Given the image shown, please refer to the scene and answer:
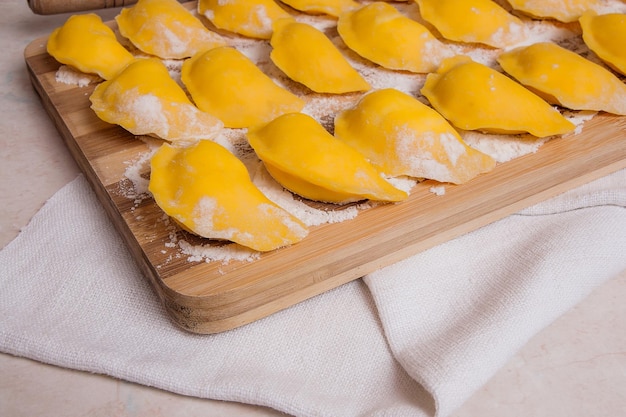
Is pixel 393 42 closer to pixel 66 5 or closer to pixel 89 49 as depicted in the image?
pixel 89 49

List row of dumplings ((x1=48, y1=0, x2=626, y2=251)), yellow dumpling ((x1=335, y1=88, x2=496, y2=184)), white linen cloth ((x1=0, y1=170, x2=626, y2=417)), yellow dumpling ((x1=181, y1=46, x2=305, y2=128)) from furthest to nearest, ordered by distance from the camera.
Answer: yellow dumpling ((x1=181, y1=46, x2=305, y2=128)) < yellow dumpling ((x1=335, y1=88, x2=496, y2=184)) < row of dumplings ((x1=48, y1=0, x2=626, y2=251)) < white linen cloth ((x1=0, y1=170, x2=626, y2=417))

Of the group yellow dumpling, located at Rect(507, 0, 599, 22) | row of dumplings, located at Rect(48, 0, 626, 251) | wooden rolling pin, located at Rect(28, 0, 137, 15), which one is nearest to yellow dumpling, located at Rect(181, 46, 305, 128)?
row of dumplings, located at Rect(48, 0, 626, 251)

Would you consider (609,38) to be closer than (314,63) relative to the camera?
No

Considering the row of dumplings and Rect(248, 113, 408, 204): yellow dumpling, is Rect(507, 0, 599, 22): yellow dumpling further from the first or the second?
Rect(248, 113, 408, 204): yellow dumpling

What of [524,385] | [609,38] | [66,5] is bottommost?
[524,385]

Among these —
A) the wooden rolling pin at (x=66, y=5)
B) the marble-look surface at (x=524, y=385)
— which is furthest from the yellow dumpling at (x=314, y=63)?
the marble-look surface at (x=524, y=385)

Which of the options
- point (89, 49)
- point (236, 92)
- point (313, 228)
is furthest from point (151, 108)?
point (313, 228)
